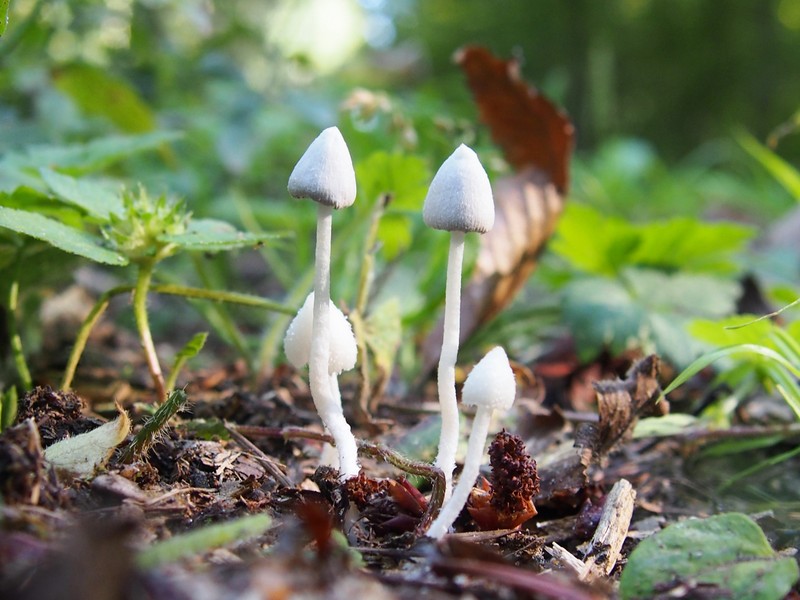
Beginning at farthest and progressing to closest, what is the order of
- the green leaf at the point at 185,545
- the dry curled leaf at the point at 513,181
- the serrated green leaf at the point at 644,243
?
the serrated green leaf at the point at 644,243, the dry curled leaf at the point at 513,181, the green leaf at the point at 185,545

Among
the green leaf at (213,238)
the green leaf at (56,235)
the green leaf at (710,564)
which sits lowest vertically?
the green leaf at (710,564)

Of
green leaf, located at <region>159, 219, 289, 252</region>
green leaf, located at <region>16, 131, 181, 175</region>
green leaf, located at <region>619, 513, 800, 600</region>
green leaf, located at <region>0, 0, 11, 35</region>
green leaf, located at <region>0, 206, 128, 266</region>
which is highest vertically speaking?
green leaf, located at <region>0, 0, 11, 35</region>

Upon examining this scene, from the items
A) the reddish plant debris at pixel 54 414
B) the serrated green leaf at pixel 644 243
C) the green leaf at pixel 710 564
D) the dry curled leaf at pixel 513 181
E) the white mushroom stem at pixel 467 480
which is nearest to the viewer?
the green leaf at pixel 710 564

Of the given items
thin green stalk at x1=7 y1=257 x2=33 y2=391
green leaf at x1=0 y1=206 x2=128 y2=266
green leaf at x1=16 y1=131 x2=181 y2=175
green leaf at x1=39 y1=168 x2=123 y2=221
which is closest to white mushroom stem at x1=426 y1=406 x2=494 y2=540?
green leaf at x1=0 y1=206 x2=128 y2=266

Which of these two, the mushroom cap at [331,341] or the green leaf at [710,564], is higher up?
the mushroom cap at [331,341]

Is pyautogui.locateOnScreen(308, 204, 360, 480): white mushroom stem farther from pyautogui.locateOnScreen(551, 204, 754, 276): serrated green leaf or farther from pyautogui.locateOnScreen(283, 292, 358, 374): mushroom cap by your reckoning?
pyautogui.locateOnScreen(551, 204, 754, 276): serrated green leaf

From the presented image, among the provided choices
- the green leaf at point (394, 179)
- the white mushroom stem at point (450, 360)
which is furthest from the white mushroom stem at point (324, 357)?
the green leaf at point (394, 179)

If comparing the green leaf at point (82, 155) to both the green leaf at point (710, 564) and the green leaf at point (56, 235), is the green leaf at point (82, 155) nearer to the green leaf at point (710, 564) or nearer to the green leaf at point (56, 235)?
the green leaf at point (56, 235)
